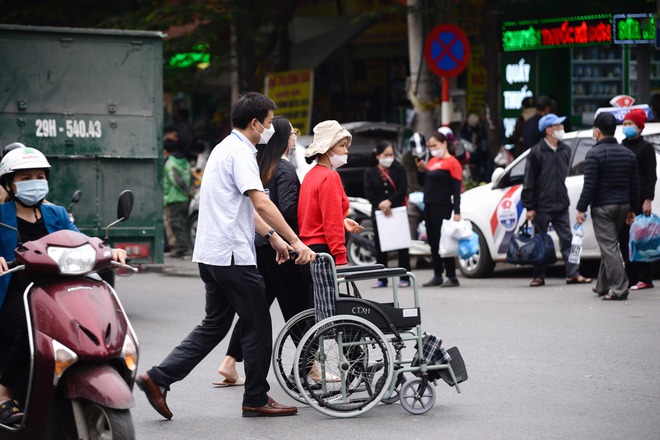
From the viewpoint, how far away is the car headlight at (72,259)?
563 centimetres

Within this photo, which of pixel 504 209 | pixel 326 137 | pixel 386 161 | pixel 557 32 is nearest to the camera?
pixel 326 137

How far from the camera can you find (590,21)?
60.0 feet

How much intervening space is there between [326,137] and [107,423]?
9.62 ft

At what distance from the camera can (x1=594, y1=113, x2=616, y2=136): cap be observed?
39.1 ft

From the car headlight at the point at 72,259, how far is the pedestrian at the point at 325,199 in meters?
2.40

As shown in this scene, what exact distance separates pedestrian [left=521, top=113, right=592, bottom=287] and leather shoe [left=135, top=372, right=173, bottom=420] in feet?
23.1

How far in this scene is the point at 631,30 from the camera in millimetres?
17062

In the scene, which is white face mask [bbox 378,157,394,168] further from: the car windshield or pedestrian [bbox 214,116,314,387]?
pedestrian [bbox 214,116,314,387]

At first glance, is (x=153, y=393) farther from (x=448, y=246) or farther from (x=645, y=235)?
(x=448, y=246)

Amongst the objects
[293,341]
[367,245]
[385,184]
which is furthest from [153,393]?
[367,245]

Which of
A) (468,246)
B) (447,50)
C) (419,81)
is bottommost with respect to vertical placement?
(468,246)

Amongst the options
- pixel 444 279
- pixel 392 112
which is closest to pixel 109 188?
pixel 444 279

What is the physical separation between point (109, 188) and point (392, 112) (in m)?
13.8

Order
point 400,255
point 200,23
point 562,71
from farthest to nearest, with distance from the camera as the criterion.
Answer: point 200,23, point 562,71, point 400,255
